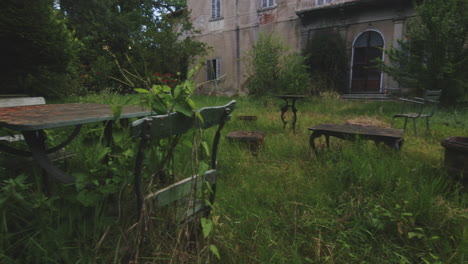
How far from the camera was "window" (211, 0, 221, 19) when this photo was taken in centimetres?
1432

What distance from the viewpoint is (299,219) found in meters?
1.79

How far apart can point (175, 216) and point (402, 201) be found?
165cm

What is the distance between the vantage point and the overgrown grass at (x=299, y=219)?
1275 millimetres

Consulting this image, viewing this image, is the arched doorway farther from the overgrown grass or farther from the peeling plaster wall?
the overgrown grass

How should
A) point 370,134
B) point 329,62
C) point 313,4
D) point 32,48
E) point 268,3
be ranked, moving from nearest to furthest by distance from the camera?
point 370,134 < point 32,48 < point 329,62 < point 313,4 < point 268,3

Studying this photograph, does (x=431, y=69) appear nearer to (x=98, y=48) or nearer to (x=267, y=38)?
(x=267, y=38)

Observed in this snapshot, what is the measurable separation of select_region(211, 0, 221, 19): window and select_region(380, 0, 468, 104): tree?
1005cm

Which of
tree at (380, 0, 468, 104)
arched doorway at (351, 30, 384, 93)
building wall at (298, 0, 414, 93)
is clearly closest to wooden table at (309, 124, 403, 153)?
tree at (380, 0, 468, 104)

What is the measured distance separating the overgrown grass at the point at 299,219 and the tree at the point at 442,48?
19.6 ft

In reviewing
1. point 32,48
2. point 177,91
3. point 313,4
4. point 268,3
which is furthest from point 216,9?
point 177,91

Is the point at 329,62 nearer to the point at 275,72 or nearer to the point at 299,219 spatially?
the point at 275,72

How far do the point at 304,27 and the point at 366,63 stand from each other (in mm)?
3325

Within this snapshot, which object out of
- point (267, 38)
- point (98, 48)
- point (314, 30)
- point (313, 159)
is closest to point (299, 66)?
point (267, 38)

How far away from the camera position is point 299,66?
31.2 feet
